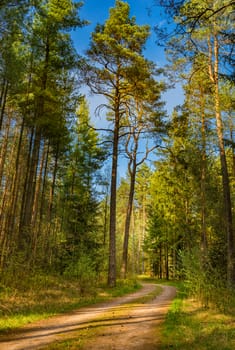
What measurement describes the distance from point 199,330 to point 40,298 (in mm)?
5906

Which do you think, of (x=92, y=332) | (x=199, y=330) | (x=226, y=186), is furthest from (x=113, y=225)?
(x=199, y=330)

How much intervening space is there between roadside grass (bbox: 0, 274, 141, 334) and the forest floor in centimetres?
47

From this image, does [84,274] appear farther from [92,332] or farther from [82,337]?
[82,337]

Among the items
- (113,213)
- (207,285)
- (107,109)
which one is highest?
(107,109)

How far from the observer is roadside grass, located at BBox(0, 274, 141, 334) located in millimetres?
7571

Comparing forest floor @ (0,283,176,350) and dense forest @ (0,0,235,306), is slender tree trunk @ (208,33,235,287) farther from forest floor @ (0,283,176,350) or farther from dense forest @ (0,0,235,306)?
forest floor @ (0,283,176,350)

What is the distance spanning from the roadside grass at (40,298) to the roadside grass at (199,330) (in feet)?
11.3

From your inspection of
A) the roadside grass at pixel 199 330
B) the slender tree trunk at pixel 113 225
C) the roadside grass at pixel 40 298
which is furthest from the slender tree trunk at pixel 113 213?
the roadside grass at pixel 199 330

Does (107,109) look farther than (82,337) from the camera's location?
Yes

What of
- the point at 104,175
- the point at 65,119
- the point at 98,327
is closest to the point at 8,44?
the point at 65,119

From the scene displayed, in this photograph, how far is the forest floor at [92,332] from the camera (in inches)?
213

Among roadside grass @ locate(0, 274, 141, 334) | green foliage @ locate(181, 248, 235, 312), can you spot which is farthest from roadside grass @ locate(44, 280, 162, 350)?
green foliage @ locate(181, 248, 235, 312)

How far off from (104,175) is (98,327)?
20170mm

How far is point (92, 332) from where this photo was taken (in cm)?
636
